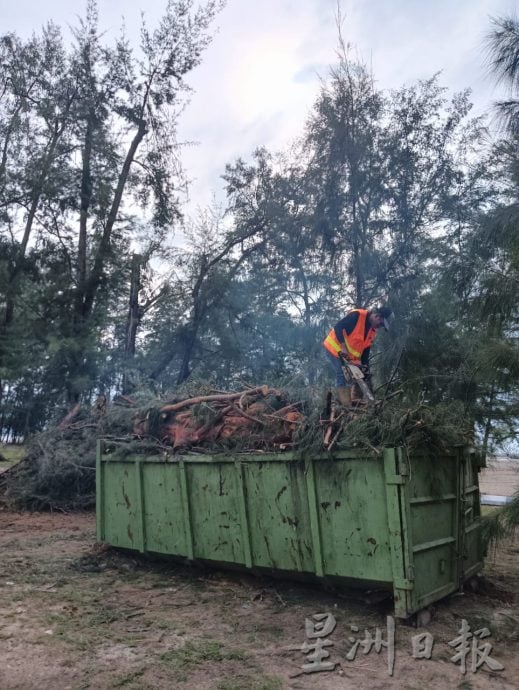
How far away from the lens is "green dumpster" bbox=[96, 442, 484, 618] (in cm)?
430

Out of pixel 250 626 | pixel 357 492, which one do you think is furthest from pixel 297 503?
pixel 250 626

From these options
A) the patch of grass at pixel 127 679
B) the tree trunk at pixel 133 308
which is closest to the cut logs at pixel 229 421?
the patch of grass at pixel 127 679

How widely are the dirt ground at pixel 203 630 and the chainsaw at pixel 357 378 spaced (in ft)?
5.47

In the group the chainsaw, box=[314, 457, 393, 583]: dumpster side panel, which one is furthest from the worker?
box=[314, 457, 393, 583]: dumpster side panel

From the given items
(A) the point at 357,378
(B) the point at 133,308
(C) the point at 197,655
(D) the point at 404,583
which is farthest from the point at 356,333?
(B) the point at 133,308

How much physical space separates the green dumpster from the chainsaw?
0.74 meters

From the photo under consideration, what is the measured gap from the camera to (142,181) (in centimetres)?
1945

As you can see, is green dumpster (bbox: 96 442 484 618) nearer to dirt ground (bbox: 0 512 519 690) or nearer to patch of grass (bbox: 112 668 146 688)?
dirt ground (bbox: 0 512 519 690)

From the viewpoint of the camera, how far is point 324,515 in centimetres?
469

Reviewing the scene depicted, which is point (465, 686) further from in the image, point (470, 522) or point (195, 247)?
point (195, 247)

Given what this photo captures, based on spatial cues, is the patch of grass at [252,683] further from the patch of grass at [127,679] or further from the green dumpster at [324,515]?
the green dumpster at [324,515]

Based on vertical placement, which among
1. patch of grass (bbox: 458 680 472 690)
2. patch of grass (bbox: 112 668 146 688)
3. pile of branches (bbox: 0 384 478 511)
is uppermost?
pile of branches (bbox: 0 384 478 511)

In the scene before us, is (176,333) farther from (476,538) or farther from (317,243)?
(476,538)

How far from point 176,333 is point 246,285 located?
299 centimetres
